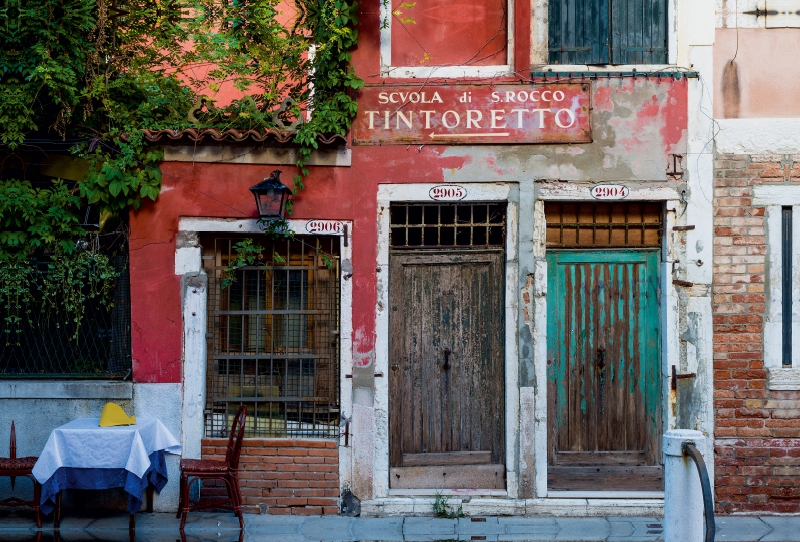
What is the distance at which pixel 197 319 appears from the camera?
767cm

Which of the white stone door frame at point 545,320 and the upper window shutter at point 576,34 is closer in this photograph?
the white stone door frame at point 545,320

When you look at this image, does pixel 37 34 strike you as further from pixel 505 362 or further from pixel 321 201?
pixel 505 362

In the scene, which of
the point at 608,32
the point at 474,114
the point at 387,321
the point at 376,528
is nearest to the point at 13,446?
the point at 376,528

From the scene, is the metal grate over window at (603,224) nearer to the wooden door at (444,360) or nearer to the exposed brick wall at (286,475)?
the wooden door at (444,360)

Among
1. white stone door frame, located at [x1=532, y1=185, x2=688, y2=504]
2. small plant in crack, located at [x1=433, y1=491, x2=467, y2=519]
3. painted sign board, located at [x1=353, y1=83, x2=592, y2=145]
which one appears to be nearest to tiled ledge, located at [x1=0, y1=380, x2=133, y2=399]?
small plant in crack, located at [x1=433, y1=491, x2=467, y2=519]

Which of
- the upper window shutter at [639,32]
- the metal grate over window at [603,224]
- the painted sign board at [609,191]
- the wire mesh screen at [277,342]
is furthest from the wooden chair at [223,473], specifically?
the upper window shutter at [639,32]

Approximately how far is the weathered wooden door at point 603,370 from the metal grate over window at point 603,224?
11cm

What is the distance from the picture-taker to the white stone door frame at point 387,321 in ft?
25.0

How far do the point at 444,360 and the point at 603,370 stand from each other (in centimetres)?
149

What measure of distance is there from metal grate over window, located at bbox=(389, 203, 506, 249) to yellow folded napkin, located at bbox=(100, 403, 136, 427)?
2.80 metres

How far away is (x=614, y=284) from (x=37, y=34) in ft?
19.2

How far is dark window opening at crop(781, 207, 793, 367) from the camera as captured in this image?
7.58 metres

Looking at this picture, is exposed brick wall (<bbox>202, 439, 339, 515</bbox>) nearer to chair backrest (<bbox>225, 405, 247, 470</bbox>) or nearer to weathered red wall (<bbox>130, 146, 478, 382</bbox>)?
chair backrest (<bbox>225, 405, 247, 470</bbox>)

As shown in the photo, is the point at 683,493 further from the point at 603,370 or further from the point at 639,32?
the point at 639,32
